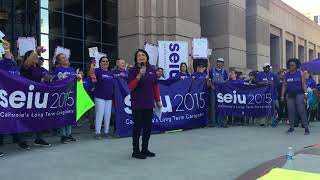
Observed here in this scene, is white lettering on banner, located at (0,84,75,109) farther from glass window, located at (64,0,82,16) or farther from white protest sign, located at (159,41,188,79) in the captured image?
glass window, located at (64,0,82,16)

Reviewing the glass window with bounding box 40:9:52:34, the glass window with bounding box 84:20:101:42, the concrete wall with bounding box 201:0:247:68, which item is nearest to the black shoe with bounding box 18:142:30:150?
the glass window with bounding box 40:9:52:34

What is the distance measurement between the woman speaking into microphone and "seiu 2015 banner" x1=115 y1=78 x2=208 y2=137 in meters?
2.47

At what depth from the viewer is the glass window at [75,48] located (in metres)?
17.7

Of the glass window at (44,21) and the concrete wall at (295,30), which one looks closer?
the glass window at (44,21)

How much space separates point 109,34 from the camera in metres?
19.0

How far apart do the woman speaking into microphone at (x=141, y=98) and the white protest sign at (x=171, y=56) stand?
5533 millimetres

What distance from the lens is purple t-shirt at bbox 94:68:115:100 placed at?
31.8ft

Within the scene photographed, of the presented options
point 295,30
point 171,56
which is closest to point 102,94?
point 171,56

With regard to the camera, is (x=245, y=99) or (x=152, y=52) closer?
(x=152, y=52)

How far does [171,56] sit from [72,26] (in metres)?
6.50

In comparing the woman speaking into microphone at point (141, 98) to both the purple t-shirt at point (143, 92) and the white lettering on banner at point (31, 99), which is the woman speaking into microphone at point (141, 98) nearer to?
the purple t-shirt at point (143, 92)

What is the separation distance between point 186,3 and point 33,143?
10623mm

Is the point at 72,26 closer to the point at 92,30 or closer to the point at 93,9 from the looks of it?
the point at 92,30

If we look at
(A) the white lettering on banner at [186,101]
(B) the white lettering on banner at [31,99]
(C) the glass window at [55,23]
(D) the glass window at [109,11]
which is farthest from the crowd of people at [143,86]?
(D) the glass window at [109,11]
